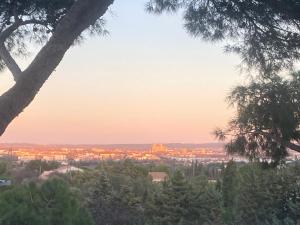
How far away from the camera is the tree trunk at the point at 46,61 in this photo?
4.51 meters

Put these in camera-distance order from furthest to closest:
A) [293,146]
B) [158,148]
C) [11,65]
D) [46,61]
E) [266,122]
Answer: [158,148] < [293,146] < [266,122] < [11,65] < [46,61]

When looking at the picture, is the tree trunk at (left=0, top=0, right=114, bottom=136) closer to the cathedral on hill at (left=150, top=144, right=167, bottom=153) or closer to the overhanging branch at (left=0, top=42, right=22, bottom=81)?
the overhanging branch at (left=0, top=42, right=22, bottom=81)

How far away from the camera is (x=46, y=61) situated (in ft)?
15.4

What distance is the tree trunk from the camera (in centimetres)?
451

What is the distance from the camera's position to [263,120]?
36.7ft

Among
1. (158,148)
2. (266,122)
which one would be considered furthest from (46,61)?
(158,148)

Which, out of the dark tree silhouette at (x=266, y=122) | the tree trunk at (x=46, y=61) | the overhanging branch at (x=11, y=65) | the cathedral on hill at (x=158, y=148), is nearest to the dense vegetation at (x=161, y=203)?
the dark tree silhouette at (x=266, y=122)

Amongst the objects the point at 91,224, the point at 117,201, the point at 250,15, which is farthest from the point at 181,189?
the point at 250,15

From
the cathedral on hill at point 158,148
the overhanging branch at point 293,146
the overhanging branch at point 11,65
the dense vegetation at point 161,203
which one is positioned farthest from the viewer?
the cathedral on hill at point 158,148

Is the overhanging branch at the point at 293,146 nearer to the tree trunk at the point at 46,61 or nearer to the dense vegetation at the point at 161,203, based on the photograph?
the dense vegetation at the point at 161,203

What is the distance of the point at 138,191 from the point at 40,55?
21.4m

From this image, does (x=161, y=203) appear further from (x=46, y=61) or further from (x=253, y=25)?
(x=46, y=61)

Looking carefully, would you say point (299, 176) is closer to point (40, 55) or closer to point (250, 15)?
point (250, 15)

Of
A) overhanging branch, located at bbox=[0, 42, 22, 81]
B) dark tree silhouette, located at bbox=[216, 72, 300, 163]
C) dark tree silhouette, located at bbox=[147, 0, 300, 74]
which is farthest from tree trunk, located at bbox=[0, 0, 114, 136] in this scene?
dark tree silhouette, located at bbox=[216, 72, 300, 163]
